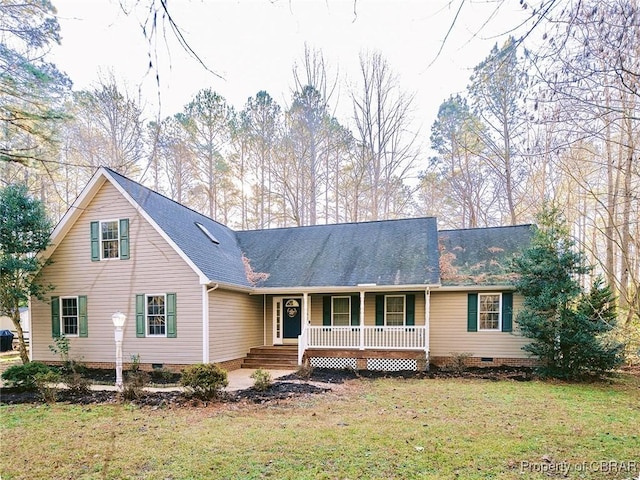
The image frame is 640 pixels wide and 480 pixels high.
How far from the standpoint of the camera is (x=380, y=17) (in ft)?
8.05

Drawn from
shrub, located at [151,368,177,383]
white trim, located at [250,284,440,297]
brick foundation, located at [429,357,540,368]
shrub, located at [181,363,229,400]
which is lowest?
brick foundation, located at [429,357,540,368]

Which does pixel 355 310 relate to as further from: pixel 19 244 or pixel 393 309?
pixel 19 244

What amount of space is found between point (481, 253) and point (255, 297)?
27.5 feet

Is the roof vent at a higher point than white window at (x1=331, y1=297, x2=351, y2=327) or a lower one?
higher

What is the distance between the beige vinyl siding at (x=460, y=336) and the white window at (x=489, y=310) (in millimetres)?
282

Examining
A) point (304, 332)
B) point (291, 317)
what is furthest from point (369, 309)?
point (291, 317)

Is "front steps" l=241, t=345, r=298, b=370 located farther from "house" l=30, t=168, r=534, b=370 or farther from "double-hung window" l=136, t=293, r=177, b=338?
"double-hung window" l=136, t=293, r=177, b=338

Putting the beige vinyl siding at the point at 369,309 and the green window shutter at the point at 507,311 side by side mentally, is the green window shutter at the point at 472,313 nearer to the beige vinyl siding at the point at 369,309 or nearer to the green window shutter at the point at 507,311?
the green window shutter at the point at 507,311

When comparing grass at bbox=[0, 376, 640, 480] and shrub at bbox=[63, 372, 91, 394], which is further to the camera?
shrub at bbox=[63, 372, 91, 394]

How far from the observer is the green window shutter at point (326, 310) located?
13.6m

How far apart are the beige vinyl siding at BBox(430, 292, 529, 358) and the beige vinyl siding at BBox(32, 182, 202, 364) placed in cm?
764

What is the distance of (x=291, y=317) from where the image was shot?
14.3 metres

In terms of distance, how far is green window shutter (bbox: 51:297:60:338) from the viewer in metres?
12.3

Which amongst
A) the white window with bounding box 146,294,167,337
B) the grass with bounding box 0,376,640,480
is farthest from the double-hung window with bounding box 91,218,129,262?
the grass with bounding box 0,376,640,480
